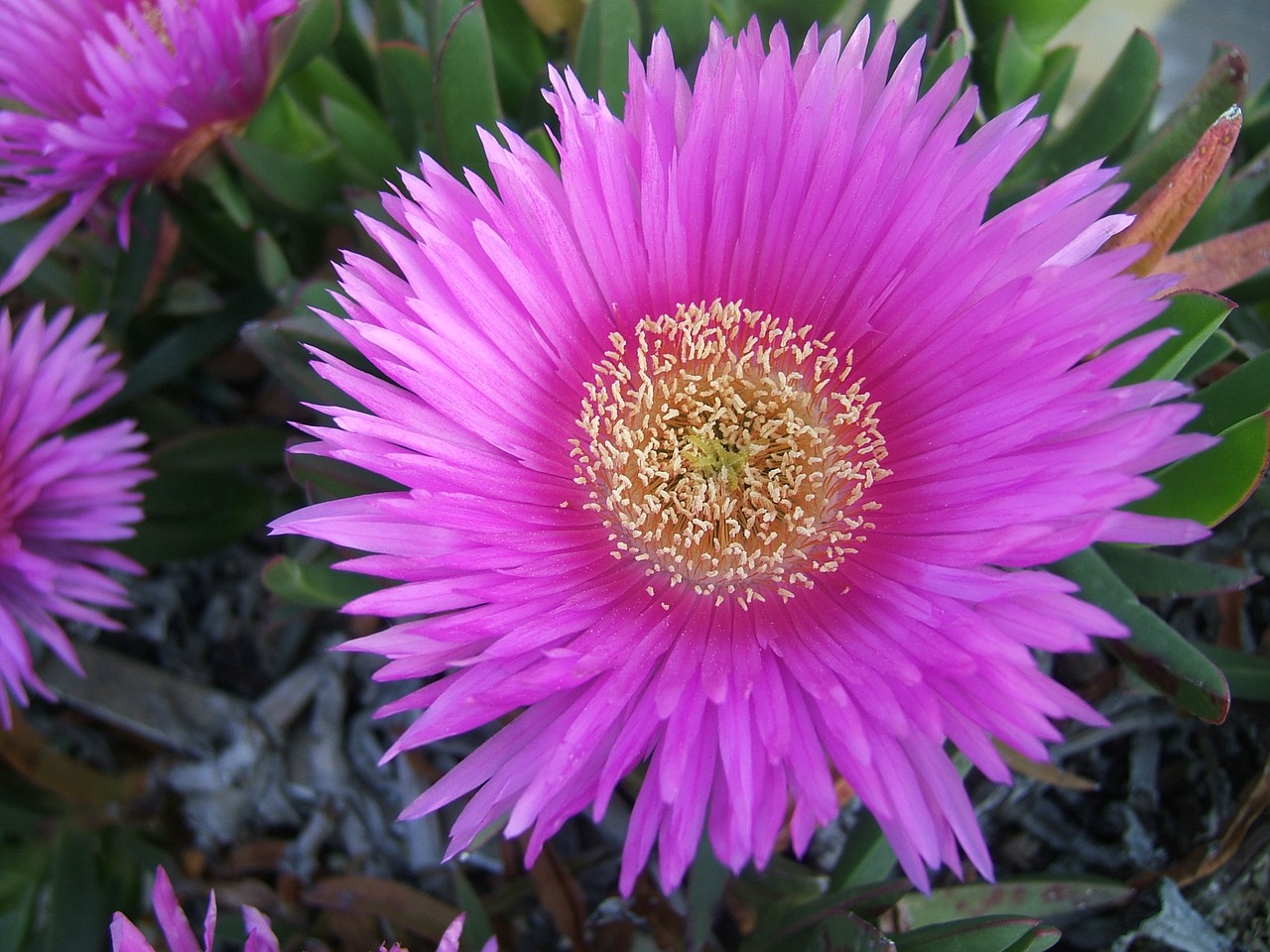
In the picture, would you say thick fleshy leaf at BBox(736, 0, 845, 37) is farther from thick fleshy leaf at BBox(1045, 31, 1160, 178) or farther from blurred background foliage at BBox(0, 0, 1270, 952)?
thick fleshy leaf at BBox(1045, 31, 1160, 178)

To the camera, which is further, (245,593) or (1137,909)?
(245,593)

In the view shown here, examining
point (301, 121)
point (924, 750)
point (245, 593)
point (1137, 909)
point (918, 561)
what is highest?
point (301, 121)

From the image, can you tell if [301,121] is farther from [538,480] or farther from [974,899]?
[974,899]

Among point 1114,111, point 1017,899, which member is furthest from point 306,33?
point 1017,899

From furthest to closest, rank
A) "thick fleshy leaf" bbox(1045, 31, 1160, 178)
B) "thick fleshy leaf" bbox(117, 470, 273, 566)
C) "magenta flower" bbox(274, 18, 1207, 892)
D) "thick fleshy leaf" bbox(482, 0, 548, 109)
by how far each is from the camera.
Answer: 1. "thick fleshy leaf" bbox(117, 470, 273, 566)
2. "thick fleshy leaf" bbox(482, 0, 548, 109)
3. "thick fleshy leaf" bbox(1045, 31, 1160, 178)
4. "magenta flower" bbox(274, 18, 1207, 892)

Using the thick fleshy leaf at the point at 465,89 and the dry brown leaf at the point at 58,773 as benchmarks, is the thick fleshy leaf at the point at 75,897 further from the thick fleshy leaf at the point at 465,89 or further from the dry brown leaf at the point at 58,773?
the thick fleshy leaf at the point at 465,89

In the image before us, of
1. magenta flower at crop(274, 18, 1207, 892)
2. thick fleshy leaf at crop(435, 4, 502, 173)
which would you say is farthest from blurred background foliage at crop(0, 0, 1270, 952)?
magenta flower at crop(274, 18, 1207, 892)

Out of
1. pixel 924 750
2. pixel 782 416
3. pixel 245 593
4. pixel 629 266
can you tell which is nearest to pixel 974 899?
pixel 924 750
